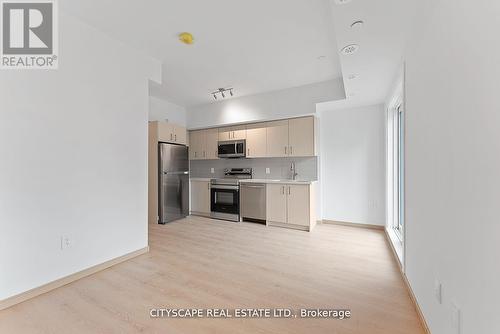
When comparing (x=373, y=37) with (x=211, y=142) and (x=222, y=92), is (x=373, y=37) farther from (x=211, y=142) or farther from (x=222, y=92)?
(x=211, y=142)

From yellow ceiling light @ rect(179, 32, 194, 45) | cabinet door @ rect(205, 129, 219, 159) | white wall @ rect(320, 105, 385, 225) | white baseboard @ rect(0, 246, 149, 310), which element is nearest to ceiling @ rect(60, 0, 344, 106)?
Answer: yellow ceiling light @ rect(179, 32, 194, 45)

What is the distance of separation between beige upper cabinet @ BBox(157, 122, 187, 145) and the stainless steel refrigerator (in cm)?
13

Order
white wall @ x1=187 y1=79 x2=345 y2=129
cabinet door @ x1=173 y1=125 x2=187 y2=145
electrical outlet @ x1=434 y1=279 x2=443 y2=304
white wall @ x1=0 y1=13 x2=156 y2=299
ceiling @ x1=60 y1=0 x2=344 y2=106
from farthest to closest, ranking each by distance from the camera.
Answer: cabinet door @ x1=173 y1=125 x2=187 y2=145
white wall @ x1=187 y1=79 x2=345 y2=129
ceiling @ x1=60 y1=0 x2=344 y2=106
white wall @ x1=0 y1=13 x2=156 y2=299
electrical outlet @ x1=434 y1=279 x2=443 y2=304

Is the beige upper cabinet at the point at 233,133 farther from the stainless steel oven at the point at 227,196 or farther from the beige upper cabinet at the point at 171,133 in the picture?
the beige upper cabinet at the point at 171,133

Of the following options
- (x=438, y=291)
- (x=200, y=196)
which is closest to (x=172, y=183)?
(x=200, y=196)

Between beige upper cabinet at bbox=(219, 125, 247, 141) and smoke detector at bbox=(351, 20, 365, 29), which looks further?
beige upper cabinet at bbox=(219, 125, 247, 141)

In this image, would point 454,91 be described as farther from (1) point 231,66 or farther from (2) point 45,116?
(2) point 45,116

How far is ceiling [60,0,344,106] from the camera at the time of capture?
221cm

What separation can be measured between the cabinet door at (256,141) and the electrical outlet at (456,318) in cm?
388

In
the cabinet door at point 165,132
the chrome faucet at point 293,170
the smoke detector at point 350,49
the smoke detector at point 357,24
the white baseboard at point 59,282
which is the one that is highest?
the smoke detector at point 350,49

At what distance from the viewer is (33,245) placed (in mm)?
2084

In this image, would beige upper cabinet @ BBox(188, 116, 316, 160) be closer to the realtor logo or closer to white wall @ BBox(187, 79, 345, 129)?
white wall @ BBox(187, 79, 345, 129)

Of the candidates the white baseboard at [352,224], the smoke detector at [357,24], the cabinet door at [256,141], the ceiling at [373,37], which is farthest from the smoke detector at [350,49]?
the white baseboard at [352,224]

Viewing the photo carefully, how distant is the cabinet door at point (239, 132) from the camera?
514cm
